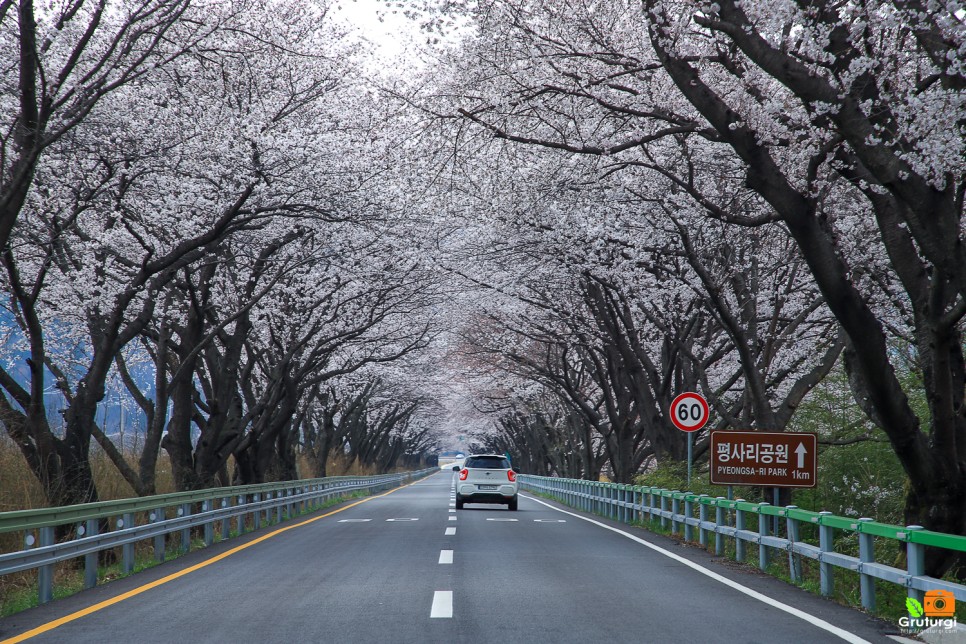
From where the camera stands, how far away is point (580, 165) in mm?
16609

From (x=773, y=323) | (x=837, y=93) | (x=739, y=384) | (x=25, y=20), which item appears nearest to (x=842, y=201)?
(x=773, y=323)

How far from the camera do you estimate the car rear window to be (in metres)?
31.0

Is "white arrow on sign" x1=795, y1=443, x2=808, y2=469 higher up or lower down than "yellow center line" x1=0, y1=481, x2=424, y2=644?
higher up

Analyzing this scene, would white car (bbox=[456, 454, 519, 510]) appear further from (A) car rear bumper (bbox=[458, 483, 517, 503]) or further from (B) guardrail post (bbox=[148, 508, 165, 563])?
(B) guardrail post (bbox=[148, 508, 165, 563])

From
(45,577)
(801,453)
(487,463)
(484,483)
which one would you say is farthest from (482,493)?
(45,577)

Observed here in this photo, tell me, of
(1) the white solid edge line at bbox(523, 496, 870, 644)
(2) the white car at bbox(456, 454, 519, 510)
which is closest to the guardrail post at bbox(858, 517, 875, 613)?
(1) the white solid edge line at bbox(523, 496, 870, 644)

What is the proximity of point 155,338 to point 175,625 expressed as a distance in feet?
49.9

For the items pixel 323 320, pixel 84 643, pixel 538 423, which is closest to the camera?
pixel 84 643

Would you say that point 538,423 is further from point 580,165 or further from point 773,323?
point 580,165

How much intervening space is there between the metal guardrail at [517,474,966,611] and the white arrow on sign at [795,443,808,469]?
77 centimetres

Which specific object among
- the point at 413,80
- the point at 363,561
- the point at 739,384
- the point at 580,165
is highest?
the point at 413,80

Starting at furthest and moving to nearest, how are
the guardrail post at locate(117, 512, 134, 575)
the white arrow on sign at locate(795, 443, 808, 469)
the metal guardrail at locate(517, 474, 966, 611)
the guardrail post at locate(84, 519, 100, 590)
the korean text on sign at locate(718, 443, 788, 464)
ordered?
1. the korean text on sign at locate(718, 443, 788, 464)
2. the white arrow on sign at locate(795, 443, 808, 469)
3. the guardrail post at locate(117, 512, 134, 575)
4. the guardrail post at locate(84, 519, 100, 590)
5. the metal guardrail at locate(517, 474, 966, 611)

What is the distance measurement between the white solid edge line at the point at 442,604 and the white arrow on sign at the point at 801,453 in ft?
19.9

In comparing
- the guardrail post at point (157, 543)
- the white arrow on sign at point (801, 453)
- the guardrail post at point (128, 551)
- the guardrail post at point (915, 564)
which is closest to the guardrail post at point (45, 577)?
the guardrail post at point (128, 551)
